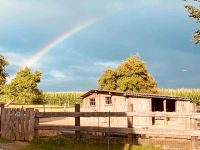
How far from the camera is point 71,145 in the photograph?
1581 cm

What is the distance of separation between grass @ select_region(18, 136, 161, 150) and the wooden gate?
92 cm

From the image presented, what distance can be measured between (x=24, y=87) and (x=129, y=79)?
19.1 metres

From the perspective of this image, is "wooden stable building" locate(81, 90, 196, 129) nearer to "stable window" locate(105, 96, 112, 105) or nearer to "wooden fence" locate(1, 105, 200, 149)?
"stable window" locate(105, 96, 112, 105)

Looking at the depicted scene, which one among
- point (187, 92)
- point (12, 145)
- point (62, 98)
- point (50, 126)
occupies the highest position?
point (187, 92)

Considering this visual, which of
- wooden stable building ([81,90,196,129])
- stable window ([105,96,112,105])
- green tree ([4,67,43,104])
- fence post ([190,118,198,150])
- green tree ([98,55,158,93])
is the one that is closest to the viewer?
fence post ([190,118,198,150])

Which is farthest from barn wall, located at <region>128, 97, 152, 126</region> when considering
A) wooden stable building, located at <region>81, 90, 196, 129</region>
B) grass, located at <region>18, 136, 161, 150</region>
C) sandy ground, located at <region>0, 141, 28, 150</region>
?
sandy ground, located at <region>0, 141, 28, 150</region>

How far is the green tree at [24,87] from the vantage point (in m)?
49.8

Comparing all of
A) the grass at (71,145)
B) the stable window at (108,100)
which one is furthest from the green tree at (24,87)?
the grass at (71,145)

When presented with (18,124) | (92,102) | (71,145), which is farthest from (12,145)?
(92,102)

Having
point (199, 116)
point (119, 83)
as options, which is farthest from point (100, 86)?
point (199, 116)

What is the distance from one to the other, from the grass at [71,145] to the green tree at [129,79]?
45.5 meters

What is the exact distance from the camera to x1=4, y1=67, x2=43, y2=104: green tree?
164 feet

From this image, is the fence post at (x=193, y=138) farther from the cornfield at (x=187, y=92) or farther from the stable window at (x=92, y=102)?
the cornfield at (x=187, y=92)

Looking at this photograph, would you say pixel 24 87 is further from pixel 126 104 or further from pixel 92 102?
pixel 126 104
